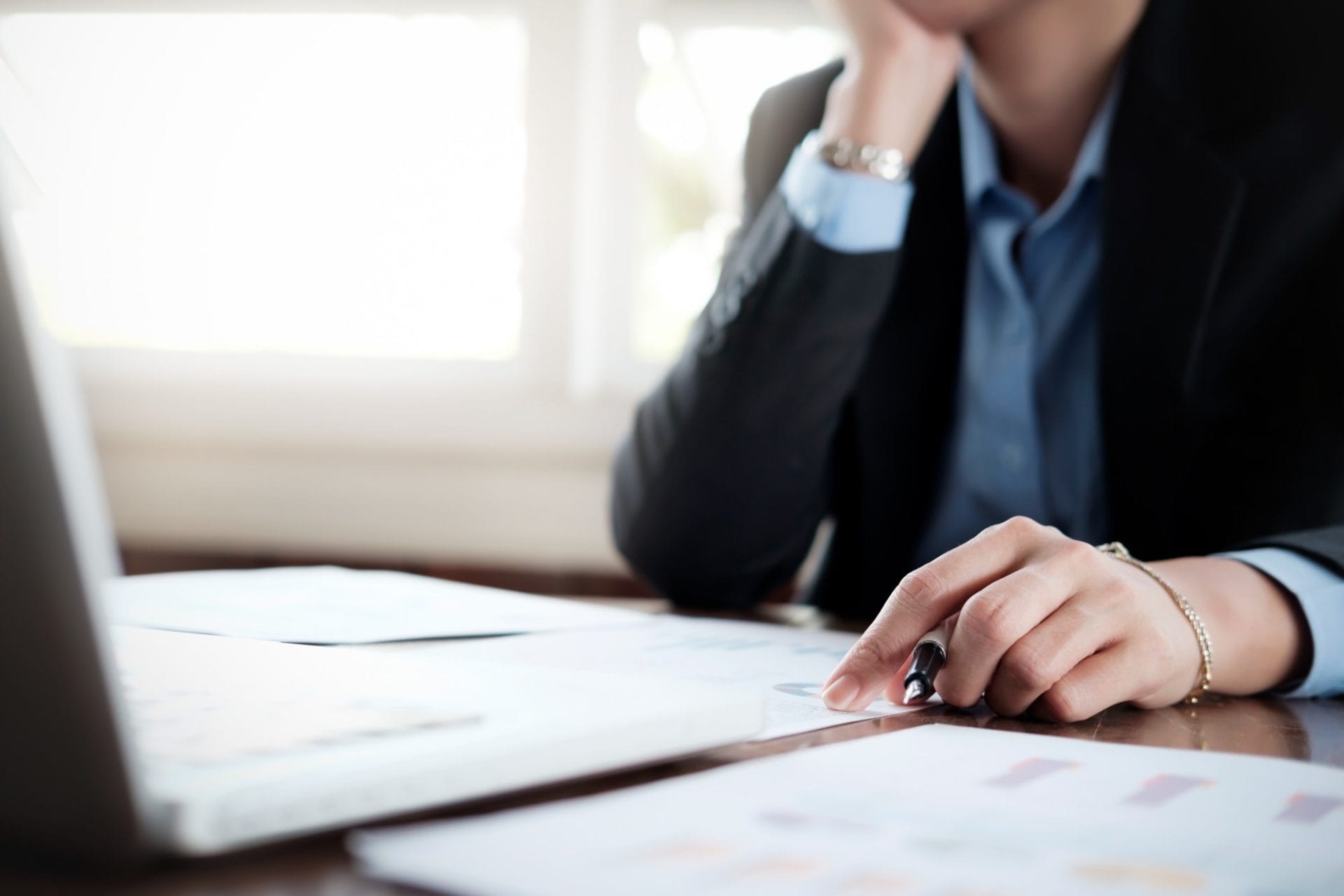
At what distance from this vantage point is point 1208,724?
22.4 inches

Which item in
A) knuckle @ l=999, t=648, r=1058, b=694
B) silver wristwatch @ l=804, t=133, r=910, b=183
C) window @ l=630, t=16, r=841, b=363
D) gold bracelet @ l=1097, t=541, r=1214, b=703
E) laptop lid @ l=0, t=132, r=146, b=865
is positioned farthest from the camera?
window @ l=630, t=16, r=841, b=363

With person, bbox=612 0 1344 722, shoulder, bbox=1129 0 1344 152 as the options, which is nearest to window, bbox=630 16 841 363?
person, bbox=612 0 1344 722

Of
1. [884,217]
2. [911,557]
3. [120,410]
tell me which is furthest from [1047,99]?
[120,410]

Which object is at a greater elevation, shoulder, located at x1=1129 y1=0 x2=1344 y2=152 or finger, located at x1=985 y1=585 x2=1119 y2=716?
shoulder, located at x1=1129 y1=0 x2=1344 y2=152

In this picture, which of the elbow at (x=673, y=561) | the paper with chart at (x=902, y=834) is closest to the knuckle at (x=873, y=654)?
the paper with chart at (x=902, y=834)

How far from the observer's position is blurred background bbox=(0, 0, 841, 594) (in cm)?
192

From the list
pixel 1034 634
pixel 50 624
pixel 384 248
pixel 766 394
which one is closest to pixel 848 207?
pixel 766 394

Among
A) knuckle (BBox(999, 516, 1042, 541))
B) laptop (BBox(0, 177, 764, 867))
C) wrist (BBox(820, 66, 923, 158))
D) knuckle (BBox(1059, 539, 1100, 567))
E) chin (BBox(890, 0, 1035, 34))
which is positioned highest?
chin (BBox(890, 0, 1035, 34))

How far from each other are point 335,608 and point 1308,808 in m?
0.59

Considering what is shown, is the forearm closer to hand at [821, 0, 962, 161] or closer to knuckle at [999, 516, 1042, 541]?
hand at [821, 0, 962, 161]

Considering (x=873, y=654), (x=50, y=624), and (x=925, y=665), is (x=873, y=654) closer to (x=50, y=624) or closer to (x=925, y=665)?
(x=925, y=665)

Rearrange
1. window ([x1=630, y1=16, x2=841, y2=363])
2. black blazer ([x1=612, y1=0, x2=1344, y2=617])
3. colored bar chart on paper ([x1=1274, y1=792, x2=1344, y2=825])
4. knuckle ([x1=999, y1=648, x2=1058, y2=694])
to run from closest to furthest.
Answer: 1. colored bar chart on paper ([x1=1274, y1=792, x2=1344, y2=825])
2. knuckle ([x1=999, y1=648, x2=1058, y2=694])
3. black blazer ([x1=612, y1=0, x2=1344, y2=617])
4. window ([x1=630, y1=16, x2=841, y2=363])

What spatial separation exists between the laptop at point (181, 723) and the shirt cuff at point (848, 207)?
70 cm

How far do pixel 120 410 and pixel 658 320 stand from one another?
35.2 inches
